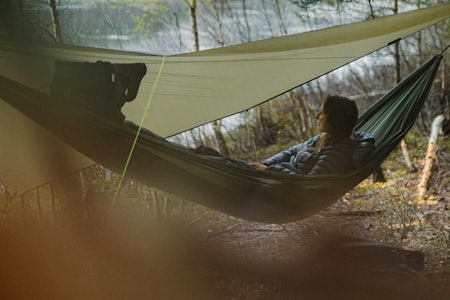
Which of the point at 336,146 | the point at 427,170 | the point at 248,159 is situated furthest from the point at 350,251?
the point at 248,159

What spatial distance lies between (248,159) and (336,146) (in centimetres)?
251

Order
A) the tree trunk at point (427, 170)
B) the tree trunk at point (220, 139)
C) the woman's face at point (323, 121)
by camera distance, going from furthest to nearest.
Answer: the tree trunk at point (220, 139) < the tree trunk at point (427, 170) < the woman's face at point (323, 121)

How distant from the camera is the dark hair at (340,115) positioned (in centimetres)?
181

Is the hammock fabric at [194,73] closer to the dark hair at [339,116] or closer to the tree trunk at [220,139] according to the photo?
the dark hair at [339,116]

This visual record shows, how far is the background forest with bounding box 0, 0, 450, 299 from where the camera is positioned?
224 centimetres

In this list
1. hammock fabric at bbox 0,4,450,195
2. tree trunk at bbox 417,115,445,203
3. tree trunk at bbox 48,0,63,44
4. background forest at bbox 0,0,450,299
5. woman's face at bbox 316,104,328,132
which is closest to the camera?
hammock fabric at bbox 0,4,450,195

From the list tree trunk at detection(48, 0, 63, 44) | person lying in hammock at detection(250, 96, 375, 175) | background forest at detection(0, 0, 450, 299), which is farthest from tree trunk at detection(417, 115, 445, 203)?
tree trunk at detection(48, 0, 63, 44)

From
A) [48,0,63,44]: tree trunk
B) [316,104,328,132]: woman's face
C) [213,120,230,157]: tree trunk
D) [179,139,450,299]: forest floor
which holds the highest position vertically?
[48,0,63,44]: tree trunk

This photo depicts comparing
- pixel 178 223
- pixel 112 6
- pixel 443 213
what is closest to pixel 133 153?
pixel 178 223

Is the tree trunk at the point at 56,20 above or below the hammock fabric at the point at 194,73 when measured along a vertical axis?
above

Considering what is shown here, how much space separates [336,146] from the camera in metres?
1.84

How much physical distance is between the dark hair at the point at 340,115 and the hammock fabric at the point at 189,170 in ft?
0.51

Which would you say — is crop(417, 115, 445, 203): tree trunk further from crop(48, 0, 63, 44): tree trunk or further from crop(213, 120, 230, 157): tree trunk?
crop(48, 0, 63, 44): tree trunk

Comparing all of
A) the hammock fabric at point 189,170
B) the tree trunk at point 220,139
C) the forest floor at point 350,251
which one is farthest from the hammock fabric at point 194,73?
the tree trunk at point 220,139
